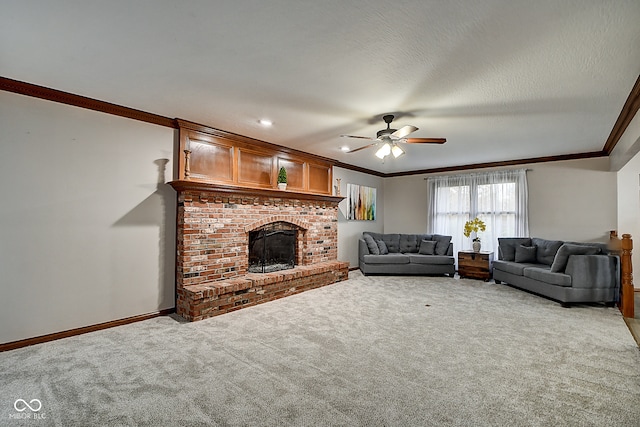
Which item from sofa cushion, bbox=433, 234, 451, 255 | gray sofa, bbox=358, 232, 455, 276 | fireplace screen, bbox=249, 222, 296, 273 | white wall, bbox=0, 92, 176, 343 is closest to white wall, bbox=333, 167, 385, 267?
gray sofa, bbox=358, 232, 455, 276

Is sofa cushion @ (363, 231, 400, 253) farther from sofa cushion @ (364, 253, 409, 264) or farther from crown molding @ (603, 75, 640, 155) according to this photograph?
crown molding @ (603, 75, 640, 155)

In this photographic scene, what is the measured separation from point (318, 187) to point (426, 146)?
2156 millimetres

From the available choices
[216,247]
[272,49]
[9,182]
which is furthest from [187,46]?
[216,247]

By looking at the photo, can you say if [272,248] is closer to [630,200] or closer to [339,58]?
[339,58]

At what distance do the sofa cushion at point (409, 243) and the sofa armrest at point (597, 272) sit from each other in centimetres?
317

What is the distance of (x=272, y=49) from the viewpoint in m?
2.34

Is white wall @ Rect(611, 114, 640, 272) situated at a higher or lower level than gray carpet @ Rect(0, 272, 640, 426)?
higher

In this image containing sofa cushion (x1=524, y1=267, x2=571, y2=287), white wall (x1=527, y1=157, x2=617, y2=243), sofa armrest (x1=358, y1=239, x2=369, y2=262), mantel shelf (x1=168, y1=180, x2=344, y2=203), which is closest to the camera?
mantel shelf (x1=168, y1=180, x2=344, y2=203)

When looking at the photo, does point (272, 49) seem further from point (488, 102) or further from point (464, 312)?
point (464, 312)

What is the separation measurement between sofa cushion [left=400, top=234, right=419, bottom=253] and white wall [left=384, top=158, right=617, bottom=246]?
88.5 inches

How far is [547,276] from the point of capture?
454cm

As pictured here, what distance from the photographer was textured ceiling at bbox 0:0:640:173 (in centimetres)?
192

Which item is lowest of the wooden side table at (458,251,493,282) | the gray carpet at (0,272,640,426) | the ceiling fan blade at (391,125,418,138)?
the gray carpet at (0,272,640,426)

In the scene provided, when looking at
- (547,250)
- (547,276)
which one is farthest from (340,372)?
(547,250)
